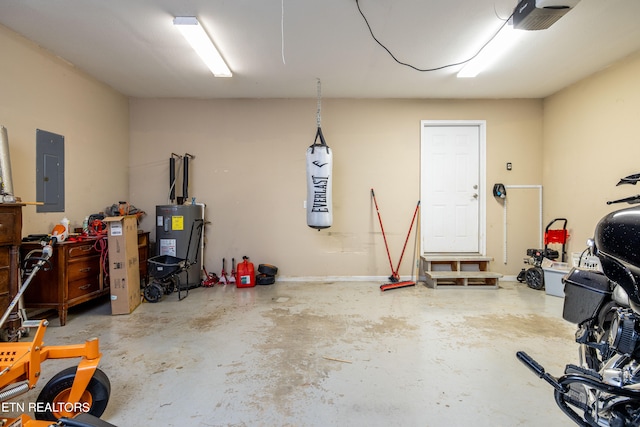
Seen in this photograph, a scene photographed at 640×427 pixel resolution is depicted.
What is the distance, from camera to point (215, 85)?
3963 mm

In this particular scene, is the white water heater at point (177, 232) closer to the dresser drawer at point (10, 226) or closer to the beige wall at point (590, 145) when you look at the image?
the dresser drawer at point (10, 226)

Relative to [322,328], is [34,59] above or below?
above

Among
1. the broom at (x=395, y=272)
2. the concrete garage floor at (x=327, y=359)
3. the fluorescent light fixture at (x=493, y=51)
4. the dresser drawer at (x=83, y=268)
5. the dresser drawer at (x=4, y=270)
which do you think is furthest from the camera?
the broom at (x=395, y=272)

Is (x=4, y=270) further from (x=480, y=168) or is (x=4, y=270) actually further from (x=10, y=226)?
(x=480, y=168)

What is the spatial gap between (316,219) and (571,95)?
3898 millimetres

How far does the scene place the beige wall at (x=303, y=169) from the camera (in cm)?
446

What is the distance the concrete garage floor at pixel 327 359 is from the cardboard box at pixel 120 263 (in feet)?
0.55

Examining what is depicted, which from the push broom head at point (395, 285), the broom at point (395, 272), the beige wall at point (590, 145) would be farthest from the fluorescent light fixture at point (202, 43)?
the beige wall at point (590, 145)

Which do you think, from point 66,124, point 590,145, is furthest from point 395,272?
point 66,124

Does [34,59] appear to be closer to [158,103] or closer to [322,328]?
[158,103]

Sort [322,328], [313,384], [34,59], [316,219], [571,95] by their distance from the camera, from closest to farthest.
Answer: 1. [313,384]
2. [322,328]
3. [34,59]
4. [316,219]
5. [571,95]

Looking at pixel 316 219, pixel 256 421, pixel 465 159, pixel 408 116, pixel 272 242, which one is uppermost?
pixel 408 116

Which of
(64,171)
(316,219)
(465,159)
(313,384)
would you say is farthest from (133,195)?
(465,159)

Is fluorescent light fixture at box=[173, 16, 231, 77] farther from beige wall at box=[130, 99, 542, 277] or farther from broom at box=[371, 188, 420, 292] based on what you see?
broom at box=[371, 188, 420, 292]
